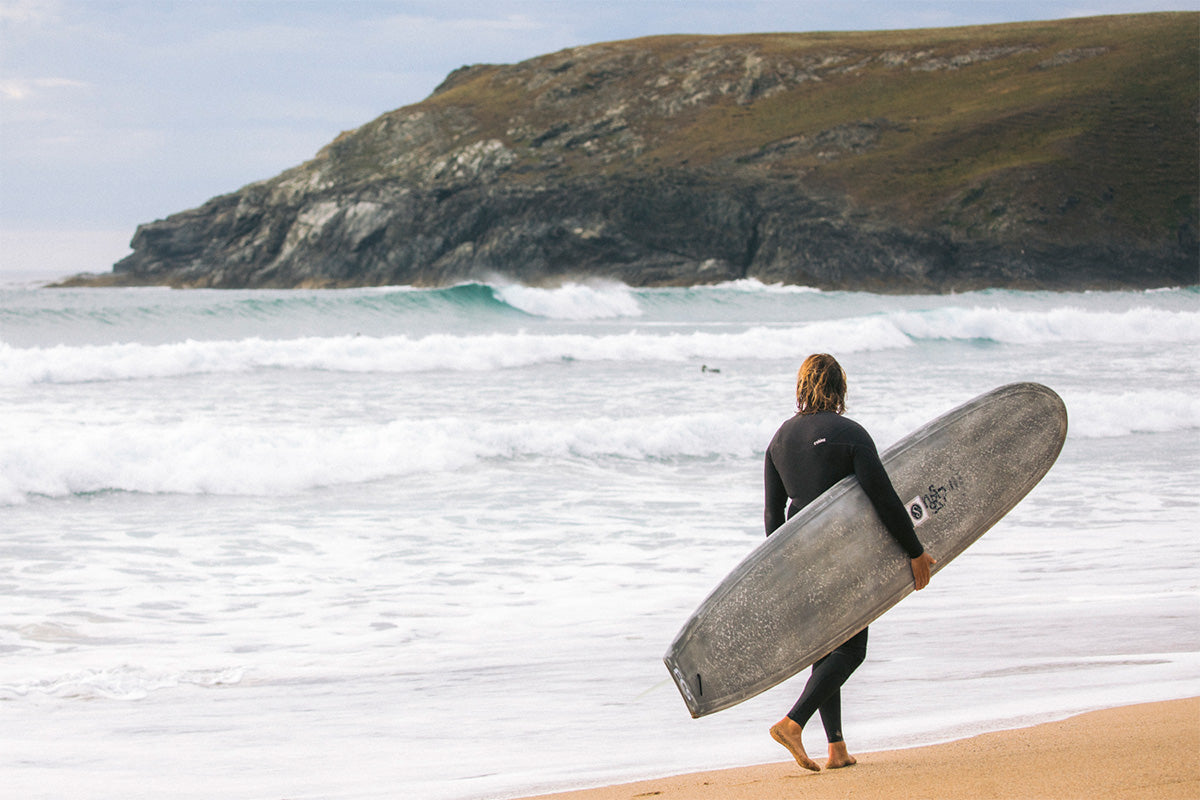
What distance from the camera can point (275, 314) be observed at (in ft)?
86.6

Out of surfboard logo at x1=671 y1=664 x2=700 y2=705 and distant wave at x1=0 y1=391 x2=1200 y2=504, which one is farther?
distant wave at x1=0 y1=391 x2=1200 y2=504

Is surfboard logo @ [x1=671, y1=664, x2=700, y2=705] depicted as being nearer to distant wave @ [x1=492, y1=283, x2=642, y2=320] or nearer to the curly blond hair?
the curly blond hair

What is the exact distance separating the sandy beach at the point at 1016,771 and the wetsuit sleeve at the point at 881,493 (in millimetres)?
629

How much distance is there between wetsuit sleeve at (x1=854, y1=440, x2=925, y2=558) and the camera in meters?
2.73

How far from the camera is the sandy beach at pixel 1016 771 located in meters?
2.40

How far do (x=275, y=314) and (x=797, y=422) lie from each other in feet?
83.4

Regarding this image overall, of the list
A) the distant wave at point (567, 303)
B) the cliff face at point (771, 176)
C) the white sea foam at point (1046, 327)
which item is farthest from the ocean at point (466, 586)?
the cliff face at point (771, 176)

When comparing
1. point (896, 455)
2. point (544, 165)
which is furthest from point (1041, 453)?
point (544, 165)

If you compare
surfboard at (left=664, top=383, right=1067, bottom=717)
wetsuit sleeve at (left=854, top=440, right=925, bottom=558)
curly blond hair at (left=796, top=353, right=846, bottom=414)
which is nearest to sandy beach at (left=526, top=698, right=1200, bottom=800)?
surfboard at (left=664, top=383, right=1067, bottom=717)

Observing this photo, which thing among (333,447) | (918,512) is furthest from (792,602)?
(333,447)

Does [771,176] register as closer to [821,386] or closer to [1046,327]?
[1046,327]

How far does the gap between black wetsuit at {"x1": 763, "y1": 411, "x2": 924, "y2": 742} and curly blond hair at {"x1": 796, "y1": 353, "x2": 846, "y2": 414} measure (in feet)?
0.09

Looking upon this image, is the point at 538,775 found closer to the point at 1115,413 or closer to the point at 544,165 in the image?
the point at 1115,413

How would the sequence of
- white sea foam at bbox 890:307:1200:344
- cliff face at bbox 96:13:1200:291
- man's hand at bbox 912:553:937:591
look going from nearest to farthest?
man's hand at bbox 912:553:937:591 < white sea foam at bbox 890:307:1200:344 < cliff face at bbox 96:13:1200:291
